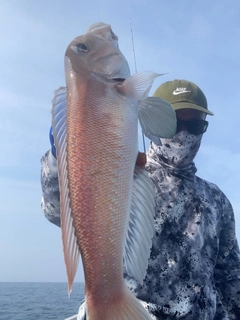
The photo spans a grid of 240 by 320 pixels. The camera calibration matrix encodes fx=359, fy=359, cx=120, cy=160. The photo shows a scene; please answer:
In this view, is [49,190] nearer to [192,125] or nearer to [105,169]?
[105,169]

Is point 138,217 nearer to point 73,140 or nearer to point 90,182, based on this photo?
point 90,182

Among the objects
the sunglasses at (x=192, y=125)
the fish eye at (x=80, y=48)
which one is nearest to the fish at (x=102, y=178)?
the fish eye at (x=80, y=48)

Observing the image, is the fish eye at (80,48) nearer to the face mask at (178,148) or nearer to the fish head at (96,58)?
the fish head at (96,58)

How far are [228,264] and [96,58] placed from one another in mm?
2712

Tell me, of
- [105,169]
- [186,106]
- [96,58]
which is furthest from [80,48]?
[186,106]

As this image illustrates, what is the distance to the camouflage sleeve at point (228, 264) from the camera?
3570 millimetres

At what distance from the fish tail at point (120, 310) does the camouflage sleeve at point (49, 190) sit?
104 cm

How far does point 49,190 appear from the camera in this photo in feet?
7.93

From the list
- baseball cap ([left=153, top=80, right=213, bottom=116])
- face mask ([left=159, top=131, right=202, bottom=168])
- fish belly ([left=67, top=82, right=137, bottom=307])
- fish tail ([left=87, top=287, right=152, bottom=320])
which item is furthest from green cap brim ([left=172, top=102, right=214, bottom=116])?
fish tail ([left=87, top=287, right=152, bottom=320])

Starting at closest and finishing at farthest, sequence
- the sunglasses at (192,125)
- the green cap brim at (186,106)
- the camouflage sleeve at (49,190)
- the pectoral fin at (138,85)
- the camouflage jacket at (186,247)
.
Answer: the pectoral fin at (138,85) → the camouflage sleeve at (49,190) → the camouflage jacket at (186,247) → the green cap brim at (186,106) → the sunglasses at (192,125)

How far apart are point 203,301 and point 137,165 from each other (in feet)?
5.92

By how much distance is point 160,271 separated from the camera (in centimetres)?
289

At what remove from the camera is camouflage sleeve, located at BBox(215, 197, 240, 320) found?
3.57m

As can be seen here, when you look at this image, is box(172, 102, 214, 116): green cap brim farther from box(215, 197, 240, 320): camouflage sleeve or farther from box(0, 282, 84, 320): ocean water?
box(0, 282, 84, 320): ocean water
